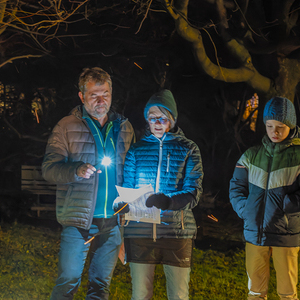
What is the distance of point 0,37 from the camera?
7898 mm

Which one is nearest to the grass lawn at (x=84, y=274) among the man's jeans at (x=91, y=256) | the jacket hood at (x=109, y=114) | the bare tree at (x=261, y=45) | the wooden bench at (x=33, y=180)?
the wooden bench at (x=33, y=180)

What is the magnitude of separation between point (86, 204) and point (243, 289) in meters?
2.98

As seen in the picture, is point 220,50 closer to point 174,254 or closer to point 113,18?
point 113,18

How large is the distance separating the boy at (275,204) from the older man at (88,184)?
128 centimetres

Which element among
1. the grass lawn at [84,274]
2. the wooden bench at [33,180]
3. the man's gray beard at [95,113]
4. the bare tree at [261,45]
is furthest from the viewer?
the wooden bench at [33,180]

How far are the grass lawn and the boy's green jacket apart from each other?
1.81m

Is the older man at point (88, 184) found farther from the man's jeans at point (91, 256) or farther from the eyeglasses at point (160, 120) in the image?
the eyeglasses at point (160, 120)

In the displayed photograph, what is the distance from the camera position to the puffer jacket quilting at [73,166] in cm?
343

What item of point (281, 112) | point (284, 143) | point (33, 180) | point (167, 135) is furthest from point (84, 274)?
point (281, 112)

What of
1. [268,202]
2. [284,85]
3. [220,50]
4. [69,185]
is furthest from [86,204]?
[220,50]

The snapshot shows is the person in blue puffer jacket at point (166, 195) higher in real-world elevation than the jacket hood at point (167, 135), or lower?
lower

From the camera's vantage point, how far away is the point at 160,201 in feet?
10.6

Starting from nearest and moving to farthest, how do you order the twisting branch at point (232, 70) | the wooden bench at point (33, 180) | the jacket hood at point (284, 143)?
the jacket hood at point (284, 143), the twisting branch at point (232, 70), the wooden bench at point (33, 180)

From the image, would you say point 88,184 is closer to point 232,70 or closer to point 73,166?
point 73,166
